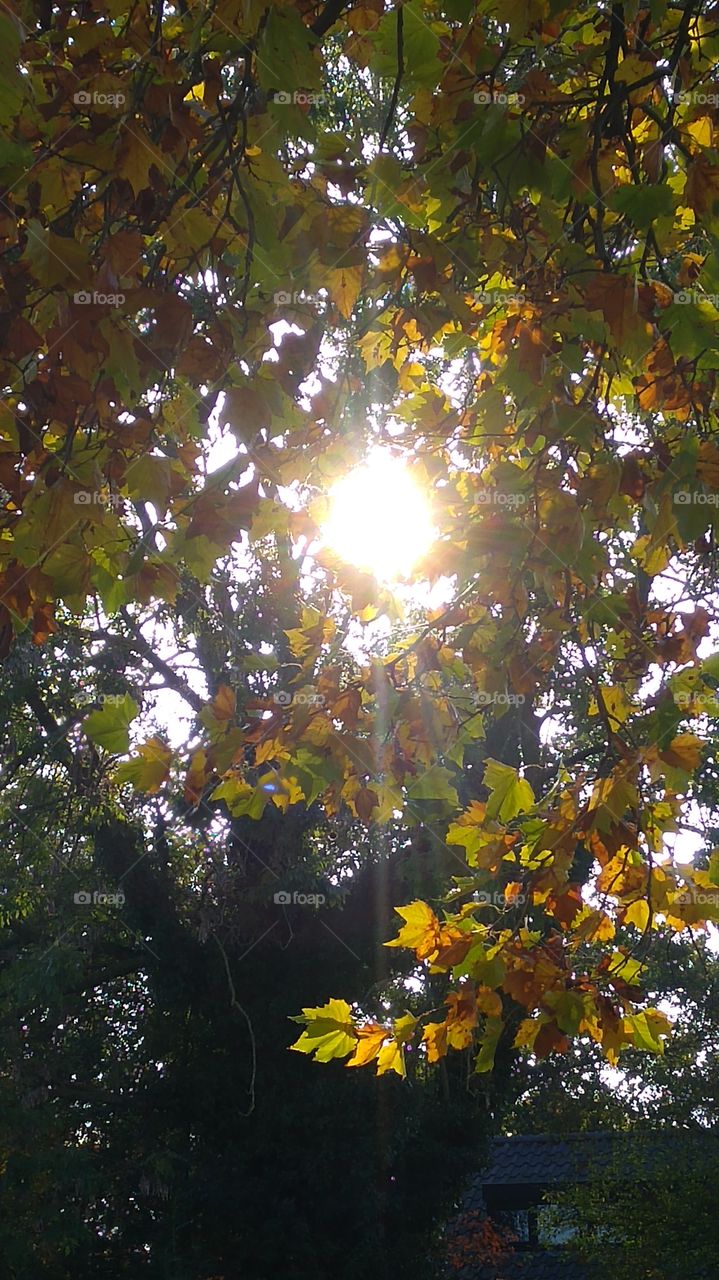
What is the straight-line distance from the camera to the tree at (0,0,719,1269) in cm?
229

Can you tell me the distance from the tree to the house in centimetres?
983

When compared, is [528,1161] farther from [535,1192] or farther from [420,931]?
[420,931]

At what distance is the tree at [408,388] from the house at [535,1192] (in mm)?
9827

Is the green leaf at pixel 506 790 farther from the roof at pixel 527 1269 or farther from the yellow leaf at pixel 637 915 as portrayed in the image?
the roof at pixel 527 1269

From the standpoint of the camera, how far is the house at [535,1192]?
12.4 metres

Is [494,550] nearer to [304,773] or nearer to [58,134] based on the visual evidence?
[304,773]

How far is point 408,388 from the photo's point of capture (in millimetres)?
3783

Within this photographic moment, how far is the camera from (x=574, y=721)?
35.8 feet

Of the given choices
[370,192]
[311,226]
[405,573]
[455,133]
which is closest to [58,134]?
[311,226]

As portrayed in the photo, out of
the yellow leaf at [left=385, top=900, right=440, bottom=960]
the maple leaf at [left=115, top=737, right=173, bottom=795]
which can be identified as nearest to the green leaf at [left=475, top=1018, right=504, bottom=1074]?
the yellow leaf at [left=385, top=900, right=440, bottom=960]

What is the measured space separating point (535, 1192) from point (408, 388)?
21418 mm

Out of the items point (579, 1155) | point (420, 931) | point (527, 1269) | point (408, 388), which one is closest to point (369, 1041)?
point (420, 931)

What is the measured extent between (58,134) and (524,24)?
0.97 m

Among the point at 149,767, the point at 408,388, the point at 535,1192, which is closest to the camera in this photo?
the point at 149,767
